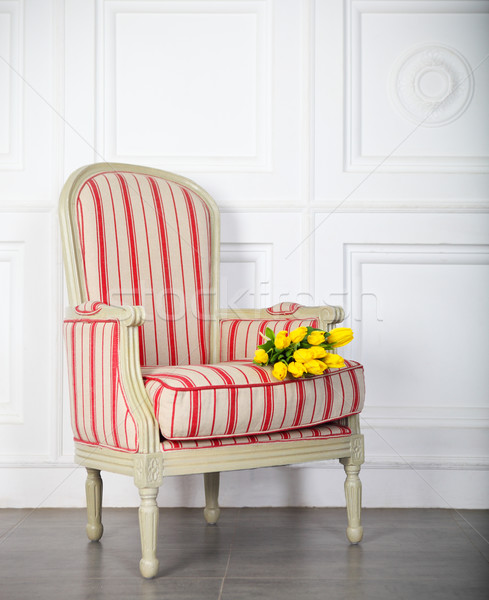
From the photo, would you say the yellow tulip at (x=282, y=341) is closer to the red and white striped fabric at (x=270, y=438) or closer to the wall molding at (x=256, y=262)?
the red and white striped fabric at (x=270, y=438)

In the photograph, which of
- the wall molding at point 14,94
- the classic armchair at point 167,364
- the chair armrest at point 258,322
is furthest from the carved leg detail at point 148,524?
the wall molding at point 14,94

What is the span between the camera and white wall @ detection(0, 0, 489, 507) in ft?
8.34

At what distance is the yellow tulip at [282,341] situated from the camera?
1.71 metres

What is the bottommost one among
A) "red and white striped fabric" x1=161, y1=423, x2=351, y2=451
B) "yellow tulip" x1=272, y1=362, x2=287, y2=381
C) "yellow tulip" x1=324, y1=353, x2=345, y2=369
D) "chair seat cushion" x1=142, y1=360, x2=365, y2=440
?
"red and white striped fabric" x1=161, y1=423, x2=351, y2=451

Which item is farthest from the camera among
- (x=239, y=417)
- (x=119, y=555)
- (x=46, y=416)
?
(x=46, y=416)

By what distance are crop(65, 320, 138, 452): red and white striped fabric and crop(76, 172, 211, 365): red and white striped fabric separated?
205mm

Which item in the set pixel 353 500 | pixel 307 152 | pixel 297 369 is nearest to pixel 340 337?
pixel 297 369

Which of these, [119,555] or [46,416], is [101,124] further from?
[119,555]

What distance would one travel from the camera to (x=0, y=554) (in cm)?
187

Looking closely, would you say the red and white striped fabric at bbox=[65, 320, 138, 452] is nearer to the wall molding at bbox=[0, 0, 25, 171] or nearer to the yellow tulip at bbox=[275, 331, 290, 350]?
the yellow tulip at bbox=[275, 331, 290, 350]

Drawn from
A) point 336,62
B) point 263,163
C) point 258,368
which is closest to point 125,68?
point 263,163

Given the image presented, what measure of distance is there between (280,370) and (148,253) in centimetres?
69

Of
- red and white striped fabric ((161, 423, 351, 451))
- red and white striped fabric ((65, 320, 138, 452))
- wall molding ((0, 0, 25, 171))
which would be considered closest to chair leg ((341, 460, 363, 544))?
red and white striped fabric ((161, 423, 351, 451))

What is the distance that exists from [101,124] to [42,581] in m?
1.62
